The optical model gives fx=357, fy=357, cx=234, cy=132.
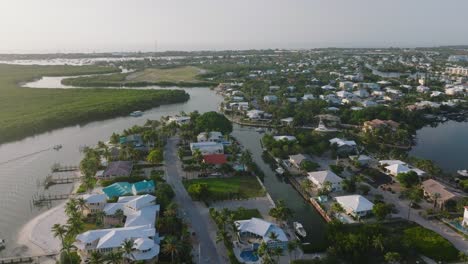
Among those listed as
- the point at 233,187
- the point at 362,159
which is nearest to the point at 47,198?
the point at 233,187

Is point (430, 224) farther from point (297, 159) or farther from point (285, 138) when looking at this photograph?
point (285, 138)

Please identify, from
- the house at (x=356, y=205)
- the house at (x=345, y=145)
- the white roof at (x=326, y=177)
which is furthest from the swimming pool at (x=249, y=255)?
the house at (x=345, y=145)

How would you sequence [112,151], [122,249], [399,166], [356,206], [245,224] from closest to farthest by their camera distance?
1. [122,249]
2. [245,224]
3. [356,206]
4. [399,166]
5. [112,151]

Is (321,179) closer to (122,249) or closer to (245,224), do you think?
(245,224)

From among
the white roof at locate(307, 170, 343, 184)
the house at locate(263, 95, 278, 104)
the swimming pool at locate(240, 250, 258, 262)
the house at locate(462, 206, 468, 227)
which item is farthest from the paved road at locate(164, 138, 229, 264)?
the house at locate(263, 95, 278, 104)

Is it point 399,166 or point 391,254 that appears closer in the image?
point 391,254

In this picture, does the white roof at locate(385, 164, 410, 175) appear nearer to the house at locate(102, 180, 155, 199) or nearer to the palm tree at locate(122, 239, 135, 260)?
the house at locate(102, 180, 155, 199)

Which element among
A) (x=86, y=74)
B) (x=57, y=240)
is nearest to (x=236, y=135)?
(x=57, y=240)
